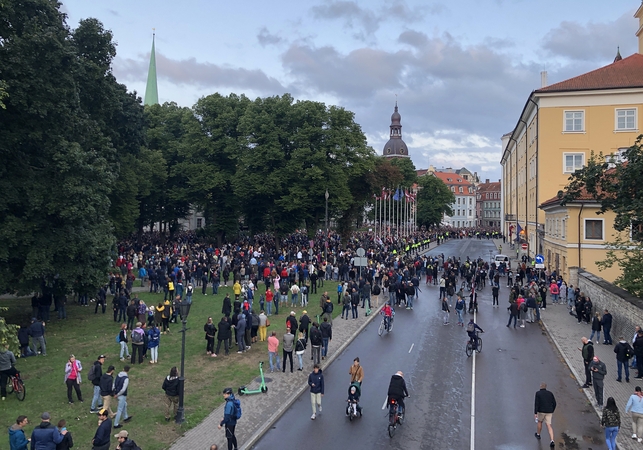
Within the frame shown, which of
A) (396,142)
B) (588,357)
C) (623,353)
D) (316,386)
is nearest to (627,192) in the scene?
→ (623,353)

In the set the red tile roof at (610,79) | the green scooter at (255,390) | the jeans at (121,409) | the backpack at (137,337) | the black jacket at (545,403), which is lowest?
the green scooter at (255,390)

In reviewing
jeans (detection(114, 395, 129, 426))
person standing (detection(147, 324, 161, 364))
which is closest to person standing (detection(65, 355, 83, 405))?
jeans (detection(114, 395, 129, 426))

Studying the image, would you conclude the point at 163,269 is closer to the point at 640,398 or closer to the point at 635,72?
the point at 640,398

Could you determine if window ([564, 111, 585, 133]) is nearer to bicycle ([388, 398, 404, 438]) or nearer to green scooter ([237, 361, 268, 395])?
green scooter ([237, 361, 268, 395])

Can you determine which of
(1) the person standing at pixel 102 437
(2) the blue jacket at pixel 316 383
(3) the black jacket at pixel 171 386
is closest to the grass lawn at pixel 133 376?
(3) the black jacket at pixel 171 386

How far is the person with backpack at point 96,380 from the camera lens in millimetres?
12227

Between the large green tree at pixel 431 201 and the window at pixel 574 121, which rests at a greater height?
the window at pixel 574 121

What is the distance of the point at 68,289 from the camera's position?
20938 mm

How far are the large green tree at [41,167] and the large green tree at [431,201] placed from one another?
8633 cm

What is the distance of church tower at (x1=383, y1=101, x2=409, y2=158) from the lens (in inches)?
6393

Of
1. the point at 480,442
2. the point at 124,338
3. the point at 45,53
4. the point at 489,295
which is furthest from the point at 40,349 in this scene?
the point at 489,295

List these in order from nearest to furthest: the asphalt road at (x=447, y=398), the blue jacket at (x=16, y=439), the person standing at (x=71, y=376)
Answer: the blue jacket at (x=16, y=439) → the asphalt road at (x=447, y=398) → the person standing at (x=71, y=376)

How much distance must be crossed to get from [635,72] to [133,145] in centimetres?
4135

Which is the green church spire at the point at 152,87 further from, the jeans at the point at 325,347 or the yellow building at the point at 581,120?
the jeans at the point at 325,347
